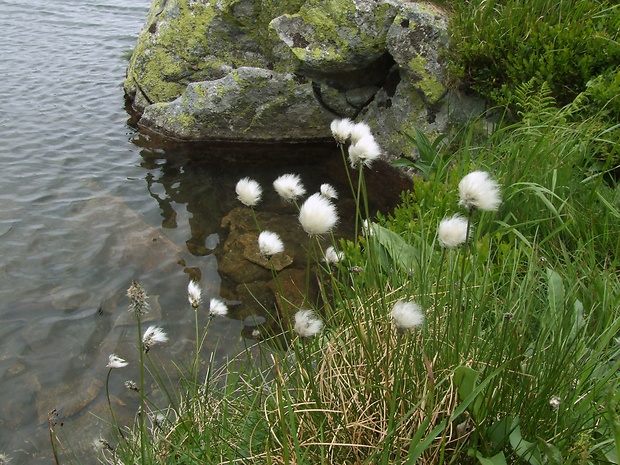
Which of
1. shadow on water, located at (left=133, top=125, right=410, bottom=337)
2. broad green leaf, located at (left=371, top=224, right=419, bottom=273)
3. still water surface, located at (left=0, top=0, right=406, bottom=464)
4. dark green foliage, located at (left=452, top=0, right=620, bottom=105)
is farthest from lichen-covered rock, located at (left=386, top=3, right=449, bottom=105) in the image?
broad green leaf, located at (left=371, top=224, right=419, bottom=273)

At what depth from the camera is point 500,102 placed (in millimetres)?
5551

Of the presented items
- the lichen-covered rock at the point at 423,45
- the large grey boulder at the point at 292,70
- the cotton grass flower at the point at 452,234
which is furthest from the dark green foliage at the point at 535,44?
the cotton grass flower at the point at 452,234

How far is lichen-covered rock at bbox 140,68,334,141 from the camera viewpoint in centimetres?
723

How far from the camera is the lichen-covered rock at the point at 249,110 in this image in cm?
723

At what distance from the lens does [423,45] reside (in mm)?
6387

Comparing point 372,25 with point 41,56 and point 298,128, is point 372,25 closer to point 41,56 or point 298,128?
point 298,128

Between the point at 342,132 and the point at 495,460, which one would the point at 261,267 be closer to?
the point at 342,132

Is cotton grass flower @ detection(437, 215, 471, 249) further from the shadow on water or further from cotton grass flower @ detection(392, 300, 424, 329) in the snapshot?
the shadow on water

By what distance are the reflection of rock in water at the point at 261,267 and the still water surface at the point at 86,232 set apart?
6.7 inches

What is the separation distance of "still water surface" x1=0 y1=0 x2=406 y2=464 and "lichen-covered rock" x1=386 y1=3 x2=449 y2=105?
155 cm

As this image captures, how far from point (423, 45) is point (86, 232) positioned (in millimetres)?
4513

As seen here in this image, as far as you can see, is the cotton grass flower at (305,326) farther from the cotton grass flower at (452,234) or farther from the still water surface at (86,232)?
the still water surface at (86,232)

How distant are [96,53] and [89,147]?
4.47m

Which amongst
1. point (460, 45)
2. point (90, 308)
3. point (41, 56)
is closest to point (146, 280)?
point (90, 308)
